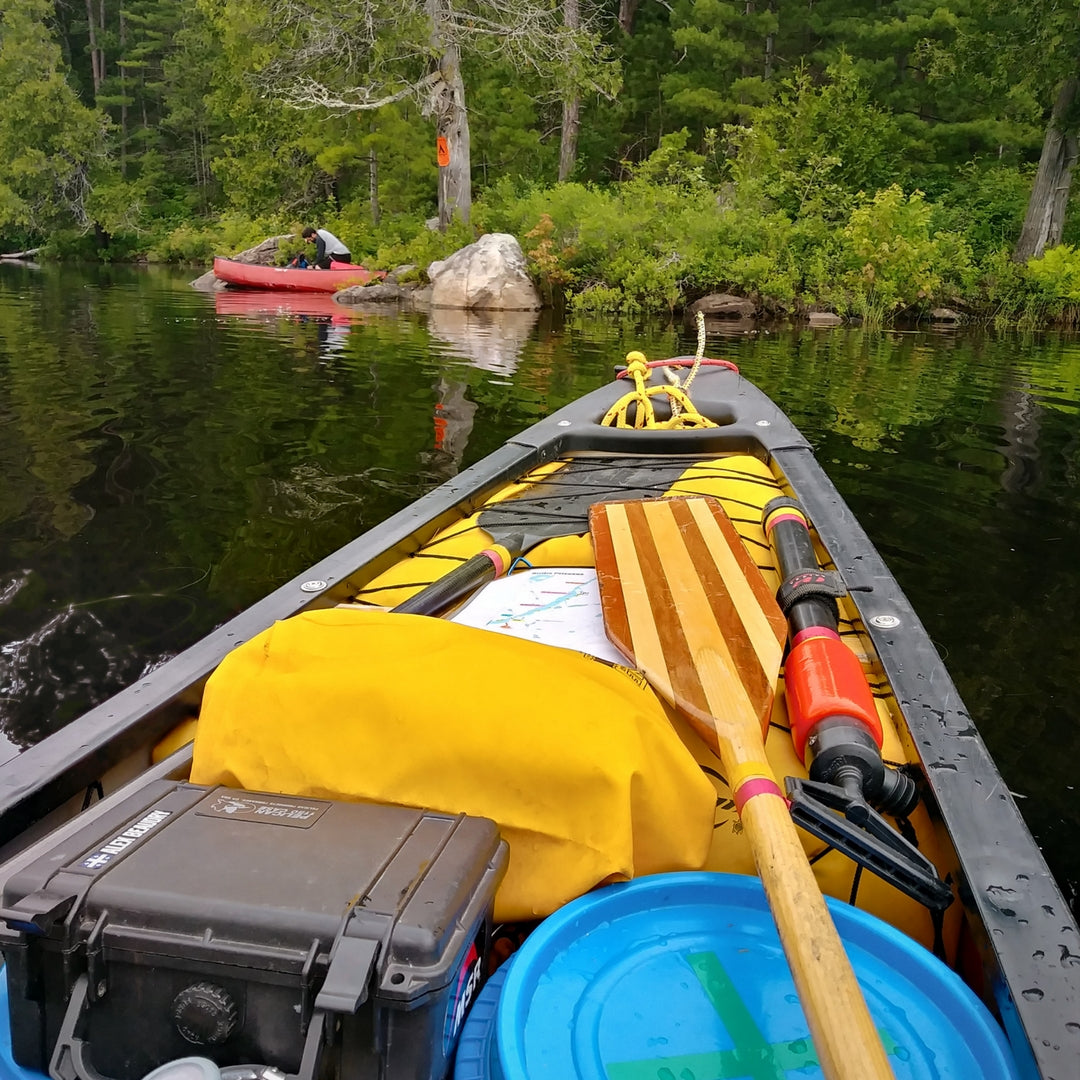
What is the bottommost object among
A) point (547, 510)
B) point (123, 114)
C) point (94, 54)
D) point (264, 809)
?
point (547, 510)

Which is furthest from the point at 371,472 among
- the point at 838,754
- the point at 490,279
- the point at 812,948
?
the point at 490,279

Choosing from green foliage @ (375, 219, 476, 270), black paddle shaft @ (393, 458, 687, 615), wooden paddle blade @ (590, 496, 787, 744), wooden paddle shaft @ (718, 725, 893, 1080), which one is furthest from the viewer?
green foliage @ (375, 219, 476, 270)

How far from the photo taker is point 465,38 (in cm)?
1565

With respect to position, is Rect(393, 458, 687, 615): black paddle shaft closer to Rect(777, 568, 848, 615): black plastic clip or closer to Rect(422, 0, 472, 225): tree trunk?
Rect(777, 568, 848, 615): black plastic clip

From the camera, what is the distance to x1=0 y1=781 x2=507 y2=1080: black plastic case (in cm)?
98

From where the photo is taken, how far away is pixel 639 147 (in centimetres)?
2591

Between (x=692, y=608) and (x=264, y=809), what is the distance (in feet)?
4.21

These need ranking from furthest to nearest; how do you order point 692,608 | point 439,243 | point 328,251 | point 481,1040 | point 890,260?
1. point 328,251
2. point 439,243
3. point 890,260
4. point 692,608
5. point 481,1040

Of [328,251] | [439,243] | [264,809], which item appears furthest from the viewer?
[328,251]

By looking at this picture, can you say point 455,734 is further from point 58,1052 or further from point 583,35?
point 583,35

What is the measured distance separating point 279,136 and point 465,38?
13371 millimetres

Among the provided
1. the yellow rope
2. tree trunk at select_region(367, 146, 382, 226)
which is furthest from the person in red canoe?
the yellow rope

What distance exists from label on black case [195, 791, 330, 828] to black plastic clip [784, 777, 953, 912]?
0.72 m

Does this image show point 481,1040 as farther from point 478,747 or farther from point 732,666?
point 732,666
